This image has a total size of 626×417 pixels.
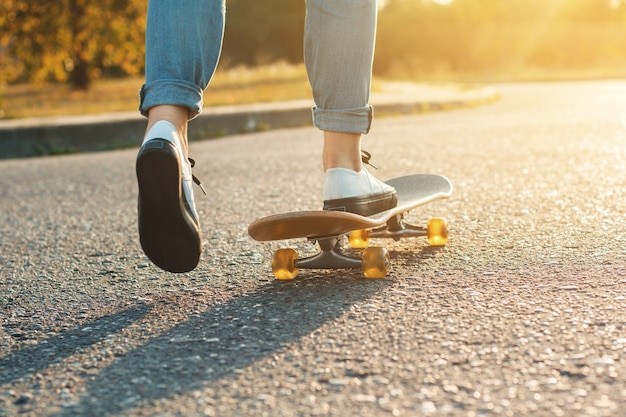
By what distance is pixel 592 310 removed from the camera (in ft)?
5.35

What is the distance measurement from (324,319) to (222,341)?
215 millimetres

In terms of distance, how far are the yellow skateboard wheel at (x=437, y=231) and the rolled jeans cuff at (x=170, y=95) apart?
30.6 inches

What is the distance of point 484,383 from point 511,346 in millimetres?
181

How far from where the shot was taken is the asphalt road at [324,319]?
1.25 meters

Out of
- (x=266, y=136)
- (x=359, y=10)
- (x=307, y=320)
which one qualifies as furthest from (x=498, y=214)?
(x=266, y=136)

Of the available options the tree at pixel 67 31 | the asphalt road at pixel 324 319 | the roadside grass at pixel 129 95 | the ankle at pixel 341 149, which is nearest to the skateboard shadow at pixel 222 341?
the asphalt road at pixel 324 319

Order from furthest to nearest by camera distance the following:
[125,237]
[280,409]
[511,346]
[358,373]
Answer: [125,237]
[511,346]
[358,373]
[280,409]

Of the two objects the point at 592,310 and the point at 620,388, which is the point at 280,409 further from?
the point at 592,310

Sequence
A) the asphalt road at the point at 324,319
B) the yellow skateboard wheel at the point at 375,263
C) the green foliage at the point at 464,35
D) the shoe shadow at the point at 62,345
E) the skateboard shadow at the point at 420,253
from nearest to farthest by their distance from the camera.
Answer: the asphalt road at the point at 324,319
the shoe shadow at the point at 62,345
the yellow skateboard wheel at the point at 375,263
the skateboard shadow at the point at 420,253
the green foliage at the point at 464,35

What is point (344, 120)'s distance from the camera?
6.41 ft

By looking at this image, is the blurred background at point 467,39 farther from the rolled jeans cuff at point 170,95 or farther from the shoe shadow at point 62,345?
the shoe shadow at point 62,345

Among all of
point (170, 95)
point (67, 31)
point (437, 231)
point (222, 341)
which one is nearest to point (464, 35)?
point (67, 31)

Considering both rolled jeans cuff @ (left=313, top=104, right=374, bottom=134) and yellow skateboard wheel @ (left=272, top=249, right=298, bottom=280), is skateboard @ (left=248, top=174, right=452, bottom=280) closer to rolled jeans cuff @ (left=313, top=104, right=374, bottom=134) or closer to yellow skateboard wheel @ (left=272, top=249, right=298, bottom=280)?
yellow skateboard wheel @ (left=272, top=249, right=298, bottom=280)

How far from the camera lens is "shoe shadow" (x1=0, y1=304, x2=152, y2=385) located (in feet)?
4.73
